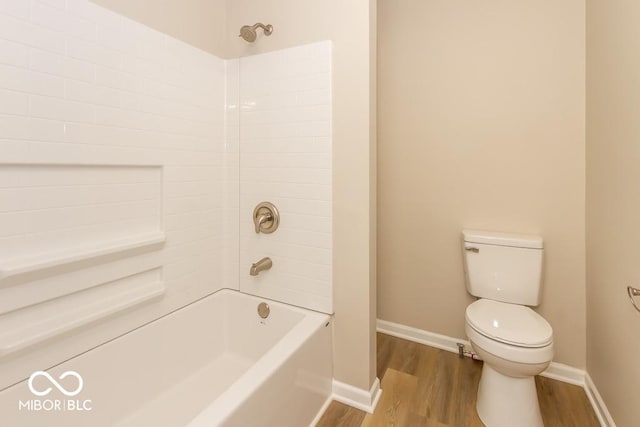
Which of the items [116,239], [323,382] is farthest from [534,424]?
[116,239]

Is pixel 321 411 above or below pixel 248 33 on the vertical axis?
below

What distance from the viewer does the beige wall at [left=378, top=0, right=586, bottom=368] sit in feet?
5.45

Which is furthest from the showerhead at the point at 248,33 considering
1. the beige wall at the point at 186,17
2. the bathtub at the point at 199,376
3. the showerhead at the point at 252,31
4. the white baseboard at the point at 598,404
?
the white baseboard at the point at 598,404

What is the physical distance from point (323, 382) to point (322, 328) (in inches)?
10.9

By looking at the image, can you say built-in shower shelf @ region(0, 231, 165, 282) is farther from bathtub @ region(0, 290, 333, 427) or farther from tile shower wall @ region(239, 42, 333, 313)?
tile shower wall @ region(239, 42, 333, 313)

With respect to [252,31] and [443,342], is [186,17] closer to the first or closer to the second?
[252,31]

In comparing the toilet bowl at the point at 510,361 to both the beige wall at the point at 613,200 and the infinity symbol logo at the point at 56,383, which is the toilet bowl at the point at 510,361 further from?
the infinity symbol logo at the point at 56,383

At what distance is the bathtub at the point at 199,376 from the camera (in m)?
1.07

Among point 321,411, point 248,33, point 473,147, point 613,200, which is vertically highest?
point 248,33

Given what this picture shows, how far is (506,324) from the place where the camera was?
144 centimetres

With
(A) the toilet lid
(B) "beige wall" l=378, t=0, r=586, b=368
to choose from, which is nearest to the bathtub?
(A) the toilet lid

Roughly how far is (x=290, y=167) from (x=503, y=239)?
126 centimetres

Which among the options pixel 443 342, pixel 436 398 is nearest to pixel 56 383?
pixel 436 398

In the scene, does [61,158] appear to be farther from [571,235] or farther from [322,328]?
[571,235]
